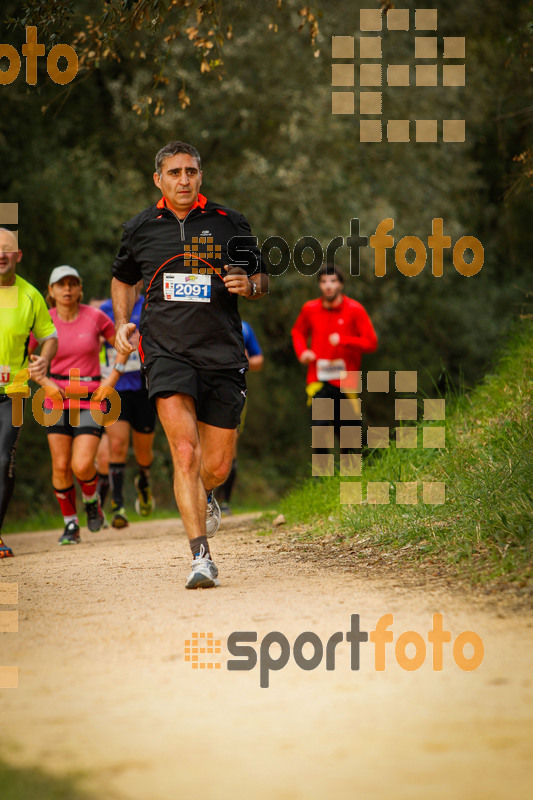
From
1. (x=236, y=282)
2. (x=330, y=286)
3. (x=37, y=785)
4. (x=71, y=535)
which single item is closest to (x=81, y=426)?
(x=71, y=535)

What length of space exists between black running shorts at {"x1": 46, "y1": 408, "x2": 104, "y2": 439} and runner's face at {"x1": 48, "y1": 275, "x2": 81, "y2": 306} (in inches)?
38.3

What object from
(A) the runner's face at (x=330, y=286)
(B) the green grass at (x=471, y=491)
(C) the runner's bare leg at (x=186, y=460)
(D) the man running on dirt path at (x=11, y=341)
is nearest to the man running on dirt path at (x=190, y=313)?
(C) the runner's bare leg at (x=186, y=460)

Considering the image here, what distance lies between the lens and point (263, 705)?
3303mm

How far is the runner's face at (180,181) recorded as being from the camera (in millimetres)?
5828

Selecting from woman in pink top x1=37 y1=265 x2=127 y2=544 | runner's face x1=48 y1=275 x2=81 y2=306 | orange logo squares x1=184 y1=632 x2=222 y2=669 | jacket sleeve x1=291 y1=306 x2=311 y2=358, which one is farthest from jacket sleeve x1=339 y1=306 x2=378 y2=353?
orange logo squares x1=184 y1=632 x2=222 y2=669

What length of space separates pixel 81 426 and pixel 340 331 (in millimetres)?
2823

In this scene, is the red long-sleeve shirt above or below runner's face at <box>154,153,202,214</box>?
below

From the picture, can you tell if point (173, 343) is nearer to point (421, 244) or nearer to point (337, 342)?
point (337, 342)

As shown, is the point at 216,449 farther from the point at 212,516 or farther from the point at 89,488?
the point at 89,488

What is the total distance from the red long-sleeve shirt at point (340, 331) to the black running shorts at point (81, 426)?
230cm

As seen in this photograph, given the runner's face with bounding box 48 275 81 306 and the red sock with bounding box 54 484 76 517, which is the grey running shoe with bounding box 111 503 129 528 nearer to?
the red sock with bounding box 54 484 76 517

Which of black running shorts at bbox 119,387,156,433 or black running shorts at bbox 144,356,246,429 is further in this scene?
black running shorts at bbox 119,387,156,433

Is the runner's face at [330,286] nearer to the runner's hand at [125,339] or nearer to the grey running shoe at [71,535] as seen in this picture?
the grey running shoe at [71,535]

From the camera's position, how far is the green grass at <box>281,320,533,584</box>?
5.41m
